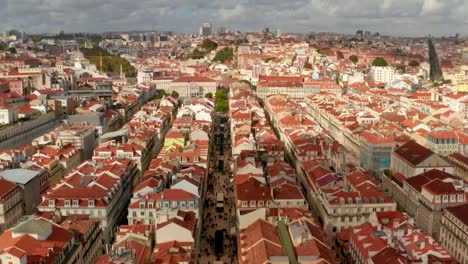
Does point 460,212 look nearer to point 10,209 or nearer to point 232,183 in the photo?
point 232,183

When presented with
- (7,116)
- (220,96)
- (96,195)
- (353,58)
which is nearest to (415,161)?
(96,195)

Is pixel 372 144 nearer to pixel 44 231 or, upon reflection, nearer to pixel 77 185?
pixel 77 185

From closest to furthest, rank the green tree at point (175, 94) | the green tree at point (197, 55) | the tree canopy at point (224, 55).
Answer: the green tree at point (175, 94)
the tree canopy at point (224, 55)
the green tree at point (197, 55)

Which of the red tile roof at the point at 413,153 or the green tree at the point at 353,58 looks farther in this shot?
the green tree at the point at 353,58

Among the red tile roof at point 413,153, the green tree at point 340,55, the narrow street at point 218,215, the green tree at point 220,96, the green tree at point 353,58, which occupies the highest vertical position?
the green tree at point 340,55

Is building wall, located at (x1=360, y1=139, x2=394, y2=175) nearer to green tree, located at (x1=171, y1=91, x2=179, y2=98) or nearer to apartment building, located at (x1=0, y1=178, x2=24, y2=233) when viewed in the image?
apartment building, located at (x1=0, y1=178, x2=24, y2=233)

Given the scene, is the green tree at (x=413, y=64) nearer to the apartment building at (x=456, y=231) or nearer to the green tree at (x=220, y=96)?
the green tree at (x=220, y=96)

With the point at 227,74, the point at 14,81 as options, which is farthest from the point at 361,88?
the point at 14,81

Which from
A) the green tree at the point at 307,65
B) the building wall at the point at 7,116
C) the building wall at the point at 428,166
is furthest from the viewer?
the green tree at the point at 307,65

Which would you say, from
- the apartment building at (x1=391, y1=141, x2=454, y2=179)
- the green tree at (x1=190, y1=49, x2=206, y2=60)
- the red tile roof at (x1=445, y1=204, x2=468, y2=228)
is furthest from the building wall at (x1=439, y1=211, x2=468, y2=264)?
the green tree at (x1=190, y1=49, x2=206, y2=60)

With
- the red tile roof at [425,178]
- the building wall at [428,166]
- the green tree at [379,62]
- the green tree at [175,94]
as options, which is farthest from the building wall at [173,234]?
the green tree at [379,62]
